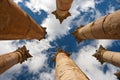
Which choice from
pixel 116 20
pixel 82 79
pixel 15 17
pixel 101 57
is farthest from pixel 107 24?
pixel 101 57

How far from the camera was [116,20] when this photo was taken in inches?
290

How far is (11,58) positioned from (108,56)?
9.55 meters

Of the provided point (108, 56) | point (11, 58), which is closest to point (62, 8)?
point (108, 56)

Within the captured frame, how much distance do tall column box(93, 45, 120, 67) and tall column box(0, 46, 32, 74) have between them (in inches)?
326

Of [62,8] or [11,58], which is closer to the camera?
[11,58]

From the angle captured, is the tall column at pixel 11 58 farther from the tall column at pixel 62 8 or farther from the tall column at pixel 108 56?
the tall column at pixel 108 56

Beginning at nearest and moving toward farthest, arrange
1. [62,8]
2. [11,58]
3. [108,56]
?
[11,58]
[62,8]
[108,56]

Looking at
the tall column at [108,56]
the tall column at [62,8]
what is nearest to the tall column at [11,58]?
the tall column at [62,8]

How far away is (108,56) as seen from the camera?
20469 mm

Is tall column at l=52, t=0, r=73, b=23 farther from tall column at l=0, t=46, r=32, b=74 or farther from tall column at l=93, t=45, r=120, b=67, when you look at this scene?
tall column at l=93, t=45, r=120, b=67

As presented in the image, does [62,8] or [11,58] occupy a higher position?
[62,8]

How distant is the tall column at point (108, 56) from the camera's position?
18.3 metres

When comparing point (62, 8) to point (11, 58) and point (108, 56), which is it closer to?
point (108, 56)

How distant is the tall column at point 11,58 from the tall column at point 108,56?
8.27m
